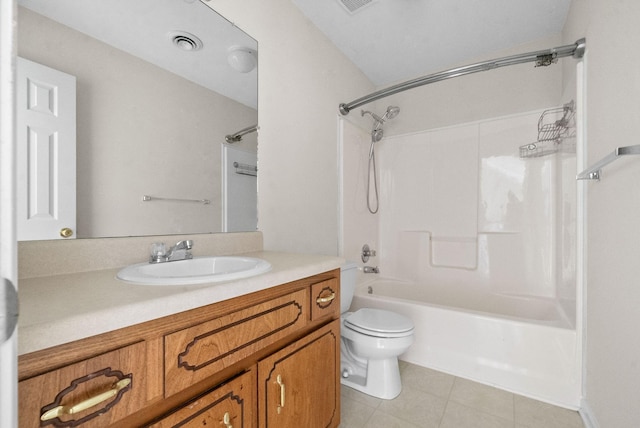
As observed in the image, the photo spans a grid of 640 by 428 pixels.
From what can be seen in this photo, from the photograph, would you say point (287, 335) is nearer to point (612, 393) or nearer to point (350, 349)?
point (350, 349)

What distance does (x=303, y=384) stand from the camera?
101cm

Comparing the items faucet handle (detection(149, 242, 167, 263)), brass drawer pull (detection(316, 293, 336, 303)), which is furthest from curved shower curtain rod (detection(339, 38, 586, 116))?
faucet handle (detection(149, 242, 167, 263))

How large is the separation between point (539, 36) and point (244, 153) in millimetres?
2549

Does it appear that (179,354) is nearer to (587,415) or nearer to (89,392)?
(89,392)

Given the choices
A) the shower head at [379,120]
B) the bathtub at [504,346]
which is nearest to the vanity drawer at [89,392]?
the bathtub at [504,346]

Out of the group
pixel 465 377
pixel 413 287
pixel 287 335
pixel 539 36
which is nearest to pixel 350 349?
pixel 465 377

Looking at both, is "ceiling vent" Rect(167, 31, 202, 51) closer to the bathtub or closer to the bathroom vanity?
the bathroom vanity

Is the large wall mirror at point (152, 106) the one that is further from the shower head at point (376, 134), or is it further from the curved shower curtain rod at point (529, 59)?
the shower head at point (376, 134)

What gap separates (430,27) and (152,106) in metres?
2.03

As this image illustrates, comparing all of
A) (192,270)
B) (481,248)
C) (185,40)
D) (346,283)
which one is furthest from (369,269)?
(185,40)

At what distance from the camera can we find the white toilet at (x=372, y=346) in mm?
1525

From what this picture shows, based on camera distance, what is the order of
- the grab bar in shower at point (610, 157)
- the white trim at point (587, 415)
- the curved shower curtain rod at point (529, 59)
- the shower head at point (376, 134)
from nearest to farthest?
the grab bar in shower at point (610, 157) < the white trim at point (587, 415) < the curved shower curtain rod at point (529, 59) < the shower head at point (376, 134)

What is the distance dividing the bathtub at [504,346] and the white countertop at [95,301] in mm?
1422

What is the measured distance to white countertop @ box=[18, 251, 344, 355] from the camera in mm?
462
